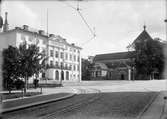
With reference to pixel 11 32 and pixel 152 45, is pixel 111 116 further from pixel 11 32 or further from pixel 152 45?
pixel 11 32

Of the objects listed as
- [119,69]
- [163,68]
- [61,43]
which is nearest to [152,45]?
[163,68]

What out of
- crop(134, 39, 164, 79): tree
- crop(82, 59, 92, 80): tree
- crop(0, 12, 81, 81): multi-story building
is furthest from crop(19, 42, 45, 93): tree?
crop(82, 59, 92, 80): tree

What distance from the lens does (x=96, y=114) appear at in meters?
11.2

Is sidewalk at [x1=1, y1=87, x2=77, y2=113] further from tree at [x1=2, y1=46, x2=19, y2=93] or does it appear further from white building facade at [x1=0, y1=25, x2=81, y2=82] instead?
white building facade at [x1=0, y1=25, x2=81, y2=82]

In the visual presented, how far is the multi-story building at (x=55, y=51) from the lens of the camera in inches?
2151

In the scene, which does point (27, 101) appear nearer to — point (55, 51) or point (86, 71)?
point (55, 51)

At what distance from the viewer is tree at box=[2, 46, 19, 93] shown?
20.9m

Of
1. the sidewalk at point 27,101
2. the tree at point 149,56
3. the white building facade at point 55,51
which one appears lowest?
the sidewalk at point 27,101

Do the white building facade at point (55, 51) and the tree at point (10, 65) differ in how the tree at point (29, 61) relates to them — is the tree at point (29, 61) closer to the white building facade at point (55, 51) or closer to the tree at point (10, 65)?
the tree at point (10, 65)

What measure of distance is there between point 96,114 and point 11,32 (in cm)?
4707

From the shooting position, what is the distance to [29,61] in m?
21.8

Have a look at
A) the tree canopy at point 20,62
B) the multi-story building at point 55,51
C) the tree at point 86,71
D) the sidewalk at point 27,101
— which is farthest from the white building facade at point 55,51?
the sidewalk at point 27,101

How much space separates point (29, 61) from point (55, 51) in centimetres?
4570

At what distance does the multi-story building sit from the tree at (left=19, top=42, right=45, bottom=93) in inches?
1241
